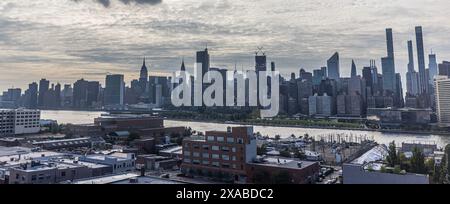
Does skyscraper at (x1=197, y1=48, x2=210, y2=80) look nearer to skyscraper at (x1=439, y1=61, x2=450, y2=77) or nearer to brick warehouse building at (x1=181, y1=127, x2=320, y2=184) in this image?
skyscraper at (x1=439, y1=61, x2=450, y2=77)

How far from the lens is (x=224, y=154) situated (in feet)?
14.8

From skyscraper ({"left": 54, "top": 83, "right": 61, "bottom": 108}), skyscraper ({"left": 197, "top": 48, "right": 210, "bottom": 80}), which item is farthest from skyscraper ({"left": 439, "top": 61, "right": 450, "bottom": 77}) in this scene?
skyscraper ({"left": 54, "top": 83, "right": 61, "bottom": 108})

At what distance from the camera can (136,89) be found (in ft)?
89.7

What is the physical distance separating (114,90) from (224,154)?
23.4 meters

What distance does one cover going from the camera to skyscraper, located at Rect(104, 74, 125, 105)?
84.1ft

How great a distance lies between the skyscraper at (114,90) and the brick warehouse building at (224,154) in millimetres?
22103

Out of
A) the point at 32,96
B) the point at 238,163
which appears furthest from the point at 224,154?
the point at 32,96

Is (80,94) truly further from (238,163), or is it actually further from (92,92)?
(238,163)

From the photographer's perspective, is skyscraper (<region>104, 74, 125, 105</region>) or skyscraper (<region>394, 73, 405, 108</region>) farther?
skyscraper (<region>104, 74, 125, 105</region>)

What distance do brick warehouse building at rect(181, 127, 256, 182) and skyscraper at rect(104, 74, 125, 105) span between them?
22103 mm

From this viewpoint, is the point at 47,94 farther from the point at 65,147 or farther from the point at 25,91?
the point at 65,147

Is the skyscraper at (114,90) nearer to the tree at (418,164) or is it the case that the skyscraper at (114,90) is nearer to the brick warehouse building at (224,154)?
the brick warehouse building at (224,154)
